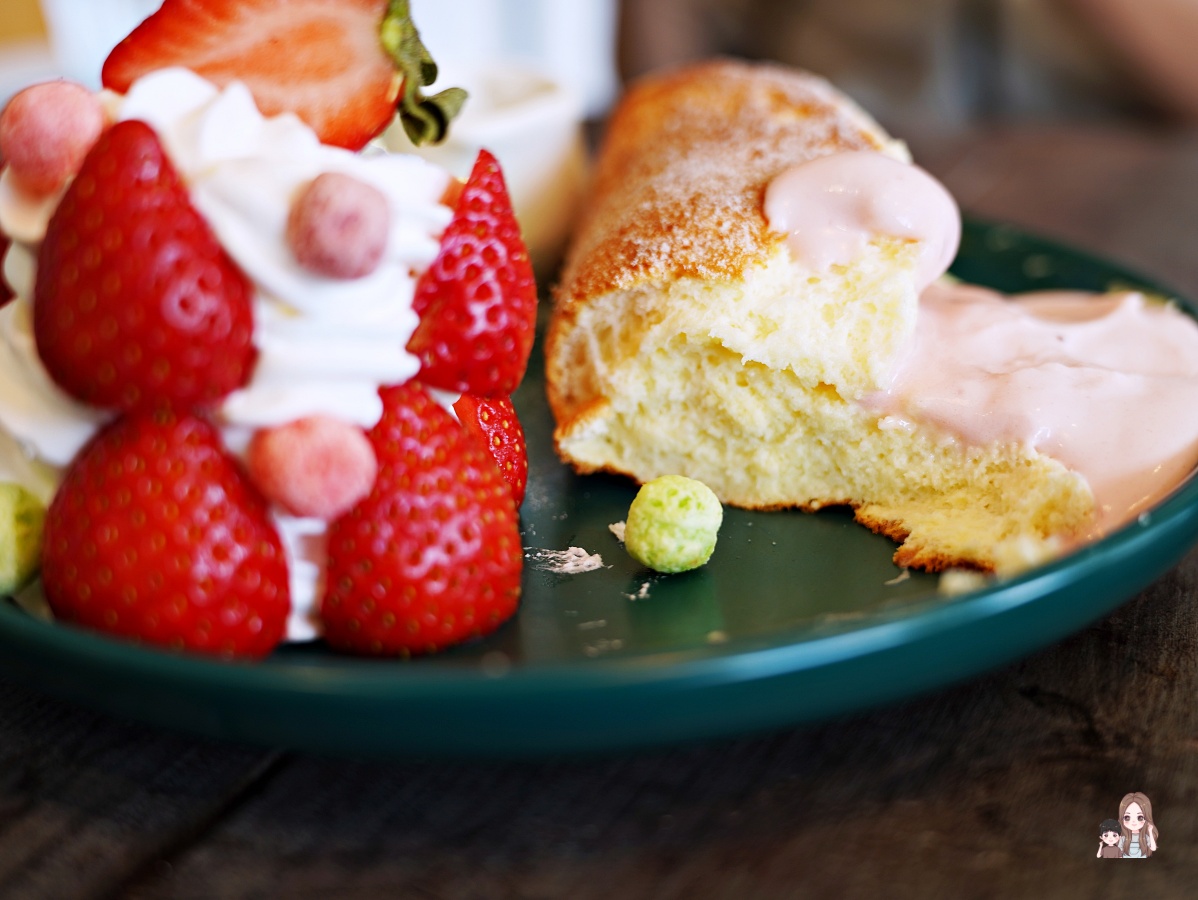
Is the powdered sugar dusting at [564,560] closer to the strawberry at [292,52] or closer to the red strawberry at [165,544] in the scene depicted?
the red strawberry at [165,544]

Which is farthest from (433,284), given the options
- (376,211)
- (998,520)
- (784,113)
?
(784,113)

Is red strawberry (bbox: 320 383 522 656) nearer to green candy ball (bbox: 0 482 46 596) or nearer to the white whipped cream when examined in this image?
the white whipped cream

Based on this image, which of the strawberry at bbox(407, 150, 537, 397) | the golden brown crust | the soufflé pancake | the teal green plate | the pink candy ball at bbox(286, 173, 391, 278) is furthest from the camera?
the golden brown crust

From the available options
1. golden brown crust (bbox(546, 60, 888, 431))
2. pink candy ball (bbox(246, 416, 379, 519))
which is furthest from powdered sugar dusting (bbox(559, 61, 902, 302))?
pink candy ball (bbox(246, 416, 379, 519))

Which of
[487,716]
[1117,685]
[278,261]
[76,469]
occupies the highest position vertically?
[278,261]

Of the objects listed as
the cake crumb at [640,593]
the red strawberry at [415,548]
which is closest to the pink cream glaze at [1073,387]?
the cake crumb at [640,593]

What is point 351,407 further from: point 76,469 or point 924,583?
point 924,583
